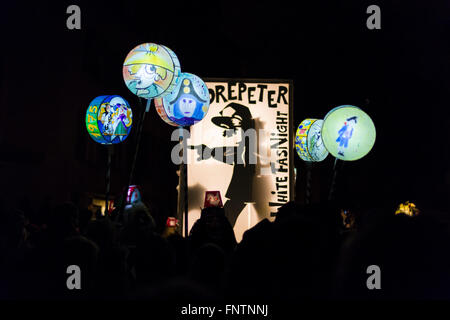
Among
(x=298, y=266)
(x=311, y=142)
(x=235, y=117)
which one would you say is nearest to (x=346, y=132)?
(x=311, y=142)

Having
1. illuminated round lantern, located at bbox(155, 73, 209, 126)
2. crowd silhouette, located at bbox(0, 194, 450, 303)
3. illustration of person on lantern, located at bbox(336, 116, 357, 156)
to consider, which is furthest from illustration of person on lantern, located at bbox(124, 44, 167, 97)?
crowd silhouette, located at bbox(0, 194, 450, 303)

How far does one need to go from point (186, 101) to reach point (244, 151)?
256 cm

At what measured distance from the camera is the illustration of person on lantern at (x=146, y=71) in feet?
20.0

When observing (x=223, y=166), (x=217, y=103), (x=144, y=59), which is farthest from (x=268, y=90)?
(x=144, y=59)

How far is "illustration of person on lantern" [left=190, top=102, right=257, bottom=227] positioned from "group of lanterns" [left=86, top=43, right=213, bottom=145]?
2200 mm

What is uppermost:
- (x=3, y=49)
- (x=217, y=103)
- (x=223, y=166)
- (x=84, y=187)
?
(x=3, y=49)

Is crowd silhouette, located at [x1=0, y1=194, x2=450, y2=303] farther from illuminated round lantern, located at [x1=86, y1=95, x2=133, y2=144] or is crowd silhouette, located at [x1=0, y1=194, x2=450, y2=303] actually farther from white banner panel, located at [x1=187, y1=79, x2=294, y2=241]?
white banner panel, located at [x1=187, y1=79, x2=294, y2=241]

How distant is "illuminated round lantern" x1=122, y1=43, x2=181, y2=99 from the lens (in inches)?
240

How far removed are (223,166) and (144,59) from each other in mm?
3412

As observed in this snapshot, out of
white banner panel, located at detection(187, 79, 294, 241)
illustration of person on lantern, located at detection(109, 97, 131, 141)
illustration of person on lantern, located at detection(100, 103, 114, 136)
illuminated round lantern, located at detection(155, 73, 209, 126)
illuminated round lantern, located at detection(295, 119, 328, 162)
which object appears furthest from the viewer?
white banner panel, located at detection(187, 79, 294, 241)

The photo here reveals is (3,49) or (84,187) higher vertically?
(3,49)

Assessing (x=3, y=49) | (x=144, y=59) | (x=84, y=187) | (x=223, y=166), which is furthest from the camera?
(x=84, y=187)

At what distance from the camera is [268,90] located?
367 inches
